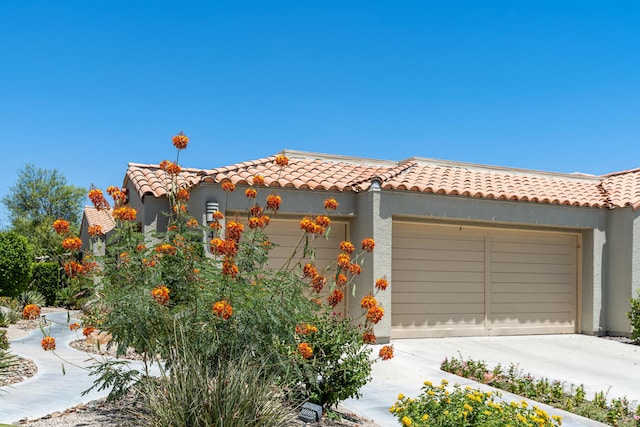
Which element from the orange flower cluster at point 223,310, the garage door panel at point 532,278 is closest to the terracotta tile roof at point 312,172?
the garage door panel at point 532,278

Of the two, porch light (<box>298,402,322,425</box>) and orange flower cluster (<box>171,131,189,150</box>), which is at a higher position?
orange flower cluster (<box>171,131,189,150</box>)

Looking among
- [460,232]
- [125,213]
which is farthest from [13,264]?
[125,213]

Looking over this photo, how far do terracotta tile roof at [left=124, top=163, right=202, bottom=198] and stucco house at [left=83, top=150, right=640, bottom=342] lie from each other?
0.04 m

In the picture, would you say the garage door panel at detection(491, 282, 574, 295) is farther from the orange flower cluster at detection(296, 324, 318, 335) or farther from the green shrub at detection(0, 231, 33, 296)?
the green shrub at detection(0, 231, 33, 296)

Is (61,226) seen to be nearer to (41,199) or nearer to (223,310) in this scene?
(223,310)

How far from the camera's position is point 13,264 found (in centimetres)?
1677

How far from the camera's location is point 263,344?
5.83m

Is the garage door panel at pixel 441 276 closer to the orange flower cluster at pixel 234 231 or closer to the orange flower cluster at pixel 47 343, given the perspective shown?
the orange flower cluster at pixel 234 231

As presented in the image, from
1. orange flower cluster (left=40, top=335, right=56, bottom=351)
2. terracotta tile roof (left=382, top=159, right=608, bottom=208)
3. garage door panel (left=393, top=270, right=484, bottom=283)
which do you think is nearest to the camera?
orange flower cluster (left=40, top=335, right=56, bottom=351)

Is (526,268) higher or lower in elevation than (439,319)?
higher

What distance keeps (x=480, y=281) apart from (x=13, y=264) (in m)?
12.2

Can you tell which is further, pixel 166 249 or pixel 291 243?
pixel 291 243

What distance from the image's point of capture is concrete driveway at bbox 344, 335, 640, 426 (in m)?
8.16

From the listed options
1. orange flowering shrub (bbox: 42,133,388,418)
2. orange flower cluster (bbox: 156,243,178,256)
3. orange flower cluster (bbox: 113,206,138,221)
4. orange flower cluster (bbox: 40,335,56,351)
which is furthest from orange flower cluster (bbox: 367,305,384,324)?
orange flower cluster (bbox: 40,335,56,351)
